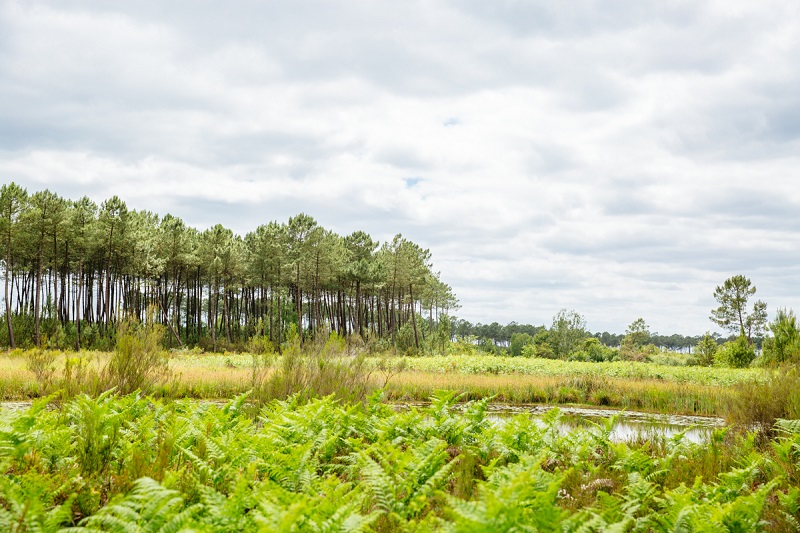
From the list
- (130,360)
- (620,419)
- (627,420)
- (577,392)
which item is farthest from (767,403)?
(130,360)

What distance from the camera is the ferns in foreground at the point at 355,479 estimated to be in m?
2.60

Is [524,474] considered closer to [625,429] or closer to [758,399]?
[758,399]

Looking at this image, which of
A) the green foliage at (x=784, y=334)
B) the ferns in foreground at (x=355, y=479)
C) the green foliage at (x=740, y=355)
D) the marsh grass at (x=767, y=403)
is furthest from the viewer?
the green foliage at (x=740, y=355)

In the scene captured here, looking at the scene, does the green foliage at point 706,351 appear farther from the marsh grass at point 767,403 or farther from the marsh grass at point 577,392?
the marsh grass at point 767,403

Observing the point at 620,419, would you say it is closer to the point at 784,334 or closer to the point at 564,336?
the point at 784,334

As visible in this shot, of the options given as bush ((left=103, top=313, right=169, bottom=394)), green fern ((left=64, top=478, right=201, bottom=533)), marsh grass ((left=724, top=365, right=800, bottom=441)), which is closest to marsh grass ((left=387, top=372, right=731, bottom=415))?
marsh grass ((left=724, top=365, right=800, bottom=441))

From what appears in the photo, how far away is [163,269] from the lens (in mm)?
44844

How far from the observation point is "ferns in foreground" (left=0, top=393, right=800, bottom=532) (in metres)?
2.60

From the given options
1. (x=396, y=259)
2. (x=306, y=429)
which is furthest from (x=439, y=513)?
(x=396, y=259)

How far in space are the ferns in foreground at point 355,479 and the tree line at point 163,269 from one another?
2853 centimetres

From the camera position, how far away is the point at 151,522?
2607mm

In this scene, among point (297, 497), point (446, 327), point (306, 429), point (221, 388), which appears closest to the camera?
point (297, 497)

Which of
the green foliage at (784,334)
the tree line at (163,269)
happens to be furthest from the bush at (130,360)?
the tree line at (163,269)

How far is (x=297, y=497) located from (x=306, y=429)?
2624 mm
